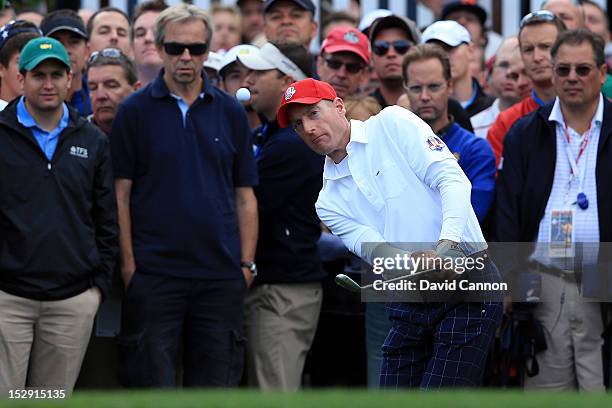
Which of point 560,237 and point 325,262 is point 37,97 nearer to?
point 325,262

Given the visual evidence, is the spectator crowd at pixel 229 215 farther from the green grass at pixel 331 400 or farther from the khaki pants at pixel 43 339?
the green grass at pixel 331 400

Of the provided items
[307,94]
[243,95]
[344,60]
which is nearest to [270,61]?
[243,95]

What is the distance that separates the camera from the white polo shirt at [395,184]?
6316 mm

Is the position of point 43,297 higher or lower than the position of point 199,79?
lower

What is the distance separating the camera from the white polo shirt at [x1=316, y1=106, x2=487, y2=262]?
20.7 ft

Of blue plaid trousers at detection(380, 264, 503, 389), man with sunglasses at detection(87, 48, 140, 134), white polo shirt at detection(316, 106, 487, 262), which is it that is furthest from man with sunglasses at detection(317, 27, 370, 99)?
blue plaid trousers at detection(380, 264, 503, 389)

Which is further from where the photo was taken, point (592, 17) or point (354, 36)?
point (592, 17)

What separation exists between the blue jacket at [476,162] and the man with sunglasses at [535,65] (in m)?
0.52

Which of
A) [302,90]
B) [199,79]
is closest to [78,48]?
[199,79]

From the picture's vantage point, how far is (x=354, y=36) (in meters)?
9.31

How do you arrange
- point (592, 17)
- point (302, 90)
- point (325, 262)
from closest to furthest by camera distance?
point (302, 90) < point (325, 262) < point (592, 17)

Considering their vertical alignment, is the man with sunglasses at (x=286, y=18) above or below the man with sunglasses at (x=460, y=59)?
above

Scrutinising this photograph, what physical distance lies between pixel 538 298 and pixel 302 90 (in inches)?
90.9

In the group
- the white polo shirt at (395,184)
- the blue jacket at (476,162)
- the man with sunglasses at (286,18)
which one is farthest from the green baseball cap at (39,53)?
the man with sunglasses at (286,18)
